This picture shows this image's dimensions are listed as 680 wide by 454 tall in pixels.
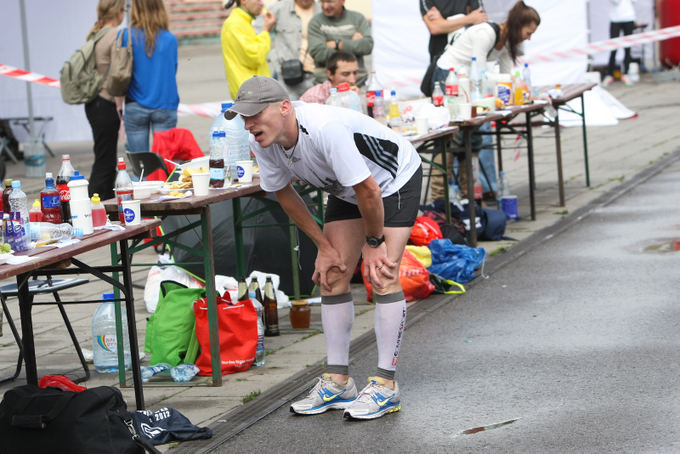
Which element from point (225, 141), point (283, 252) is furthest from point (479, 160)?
point (225, 141)

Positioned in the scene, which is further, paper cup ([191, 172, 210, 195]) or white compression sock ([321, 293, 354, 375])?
paper cup ([191, 172, 210, 195])

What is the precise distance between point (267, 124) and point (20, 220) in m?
1.20

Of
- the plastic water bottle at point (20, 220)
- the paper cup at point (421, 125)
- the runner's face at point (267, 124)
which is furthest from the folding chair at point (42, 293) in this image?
the paper cup at point (421, 125)

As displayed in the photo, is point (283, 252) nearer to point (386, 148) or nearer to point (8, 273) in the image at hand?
point (386, 148)

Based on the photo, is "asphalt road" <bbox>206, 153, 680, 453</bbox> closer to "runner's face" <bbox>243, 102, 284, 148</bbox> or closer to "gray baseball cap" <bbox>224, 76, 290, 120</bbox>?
"runner's face" <bbox>243, 102, 284, 148</bbox>

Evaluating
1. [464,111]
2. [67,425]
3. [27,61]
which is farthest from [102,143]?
[67,425]

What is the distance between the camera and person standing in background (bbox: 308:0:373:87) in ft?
38.9

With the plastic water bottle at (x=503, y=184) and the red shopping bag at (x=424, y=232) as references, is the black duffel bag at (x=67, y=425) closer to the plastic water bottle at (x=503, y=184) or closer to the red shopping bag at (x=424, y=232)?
the red shopping bag at (x=424, y=232)

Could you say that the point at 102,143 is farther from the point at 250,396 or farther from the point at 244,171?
the point at 250,396

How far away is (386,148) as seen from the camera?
5.39 m

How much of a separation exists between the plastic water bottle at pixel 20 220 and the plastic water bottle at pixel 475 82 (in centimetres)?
581

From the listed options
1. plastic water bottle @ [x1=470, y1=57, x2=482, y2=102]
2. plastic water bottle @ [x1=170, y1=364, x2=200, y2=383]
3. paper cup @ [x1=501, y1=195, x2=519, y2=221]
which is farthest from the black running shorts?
paper cup @ [x1=501, y1=195, x2=519, y2=221]

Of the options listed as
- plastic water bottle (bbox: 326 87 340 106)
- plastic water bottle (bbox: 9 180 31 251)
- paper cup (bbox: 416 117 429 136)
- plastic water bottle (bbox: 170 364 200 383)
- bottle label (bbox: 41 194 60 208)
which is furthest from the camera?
paper cup (bbox: 416 117 429 136)

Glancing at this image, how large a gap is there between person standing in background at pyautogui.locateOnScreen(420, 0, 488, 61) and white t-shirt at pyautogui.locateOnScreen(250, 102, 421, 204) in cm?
599
